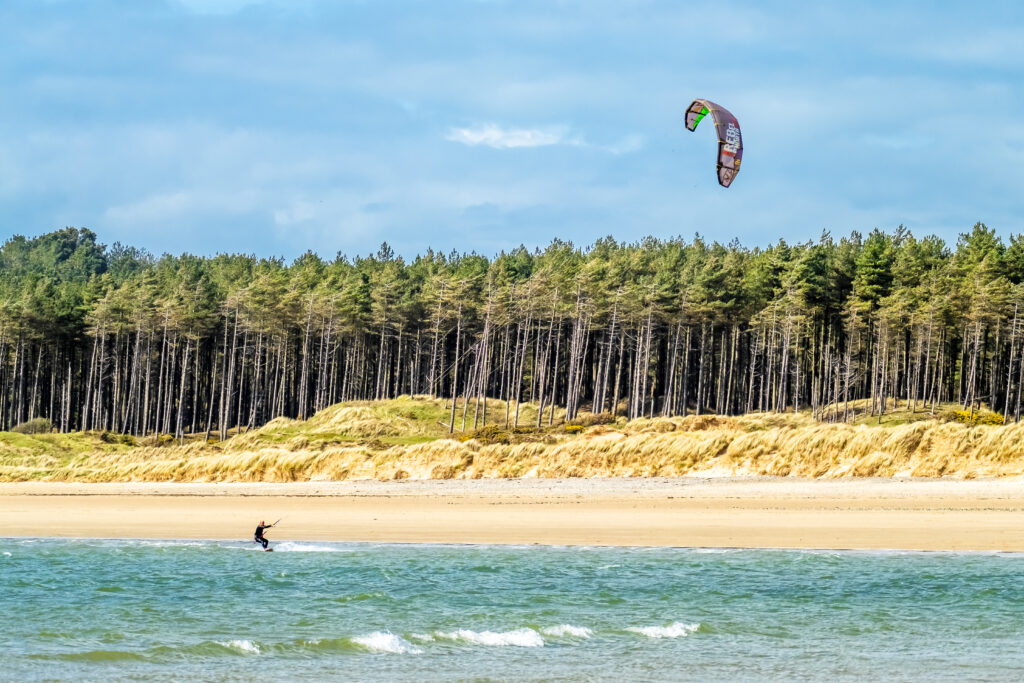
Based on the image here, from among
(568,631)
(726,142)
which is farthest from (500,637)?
(726,142)

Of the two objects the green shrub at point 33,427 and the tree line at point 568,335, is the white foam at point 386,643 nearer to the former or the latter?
the tree line at point 568,335

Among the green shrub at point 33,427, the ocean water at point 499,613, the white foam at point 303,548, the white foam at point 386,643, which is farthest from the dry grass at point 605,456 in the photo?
the white foam at point 386,643

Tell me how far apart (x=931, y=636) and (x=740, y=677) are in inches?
155

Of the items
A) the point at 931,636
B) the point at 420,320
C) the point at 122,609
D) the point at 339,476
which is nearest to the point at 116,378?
the point at 420,320

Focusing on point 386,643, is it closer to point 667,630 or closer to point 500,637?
point 500,637

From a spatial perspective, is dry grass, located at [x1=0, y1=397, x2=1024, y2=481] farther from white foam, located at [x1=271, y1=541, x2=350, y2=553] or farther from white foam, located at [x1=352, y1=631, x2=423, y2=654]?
white foam, located at [x1=352, y1=631, x2=423, y2=654]

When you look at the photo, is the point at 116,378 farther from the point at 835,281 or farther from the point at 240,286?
the point at 835,281

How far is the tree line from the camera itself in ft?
214

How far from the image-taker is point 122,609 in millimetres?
18266

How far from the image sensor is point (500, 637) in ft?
51.5

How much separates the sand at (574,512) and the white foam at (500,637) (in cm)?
674

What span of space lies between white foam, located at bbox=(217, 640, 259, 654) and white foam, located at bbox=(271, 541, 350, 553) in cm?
701

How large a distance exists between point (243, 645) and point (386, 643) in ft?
6.61

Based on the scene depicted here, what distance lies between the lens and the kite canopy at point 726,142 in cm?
2764
